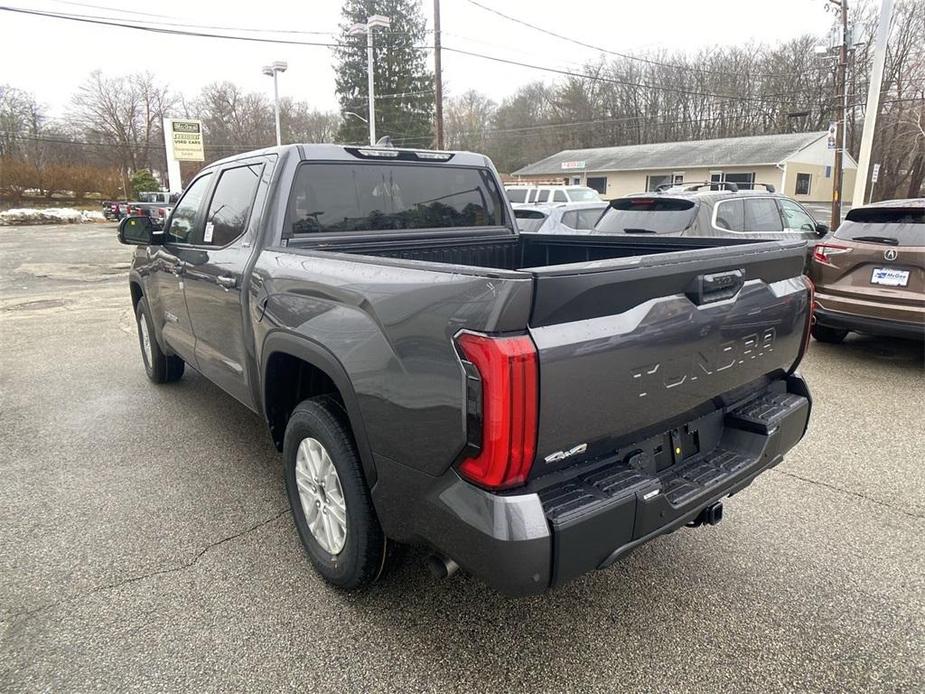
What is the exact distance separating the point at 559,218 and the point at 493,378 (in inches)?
358

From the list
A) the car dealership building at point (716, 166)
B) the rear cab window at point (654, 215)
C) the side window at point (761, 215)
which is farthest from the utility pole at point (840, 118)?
the rear cab window at point (654, 215)

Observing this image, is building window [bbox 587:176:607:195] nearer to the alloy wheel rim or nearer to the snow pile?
the snow pile

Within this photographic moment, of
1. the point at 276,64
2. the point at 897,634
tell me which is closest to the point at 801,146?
the point at 276,64

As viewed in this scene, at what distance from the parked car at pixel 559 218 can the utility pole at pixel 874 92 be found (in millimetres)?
5997

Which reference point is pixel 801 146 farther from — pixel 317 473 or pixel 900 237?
pixel 317 473

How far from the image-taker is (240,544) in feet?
10.0

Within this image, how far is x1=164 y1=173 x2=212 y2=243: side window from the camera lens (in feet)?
13.5

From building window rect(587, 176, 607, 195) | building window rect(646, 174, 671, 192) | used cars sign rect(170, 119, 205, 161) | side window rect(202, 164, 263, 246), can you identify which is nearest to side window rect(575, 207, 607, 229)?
side window rect(202, 164, 263, 246)

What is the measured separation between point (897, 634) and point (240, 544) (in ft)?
9.60

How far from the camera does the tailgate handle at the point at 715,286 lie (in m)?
2.11

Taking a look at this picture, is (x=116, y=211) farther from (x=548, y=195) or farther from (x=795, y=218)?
(x=795, y=218)

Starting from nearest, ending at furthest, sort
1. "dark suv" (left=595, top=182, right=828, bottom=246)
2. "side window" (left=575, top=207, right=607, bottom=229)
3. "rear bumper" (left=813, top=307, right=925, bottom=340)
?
"rear bumper" (left=813, top=307, right=925, bottom=340), "dark suv" (left=595, top=182, right=828, bottom=246), "side window" (left=575, top=207, right=607, bottom=229)

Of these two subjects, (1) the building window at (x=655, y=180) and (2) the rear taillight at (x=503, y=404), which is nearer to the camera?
(2) the rear taillight at (x=503, y=404)

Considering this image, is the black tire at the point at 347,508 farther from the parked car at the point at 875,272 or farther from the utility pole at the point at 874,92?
the utility pole at the point at 874,92
